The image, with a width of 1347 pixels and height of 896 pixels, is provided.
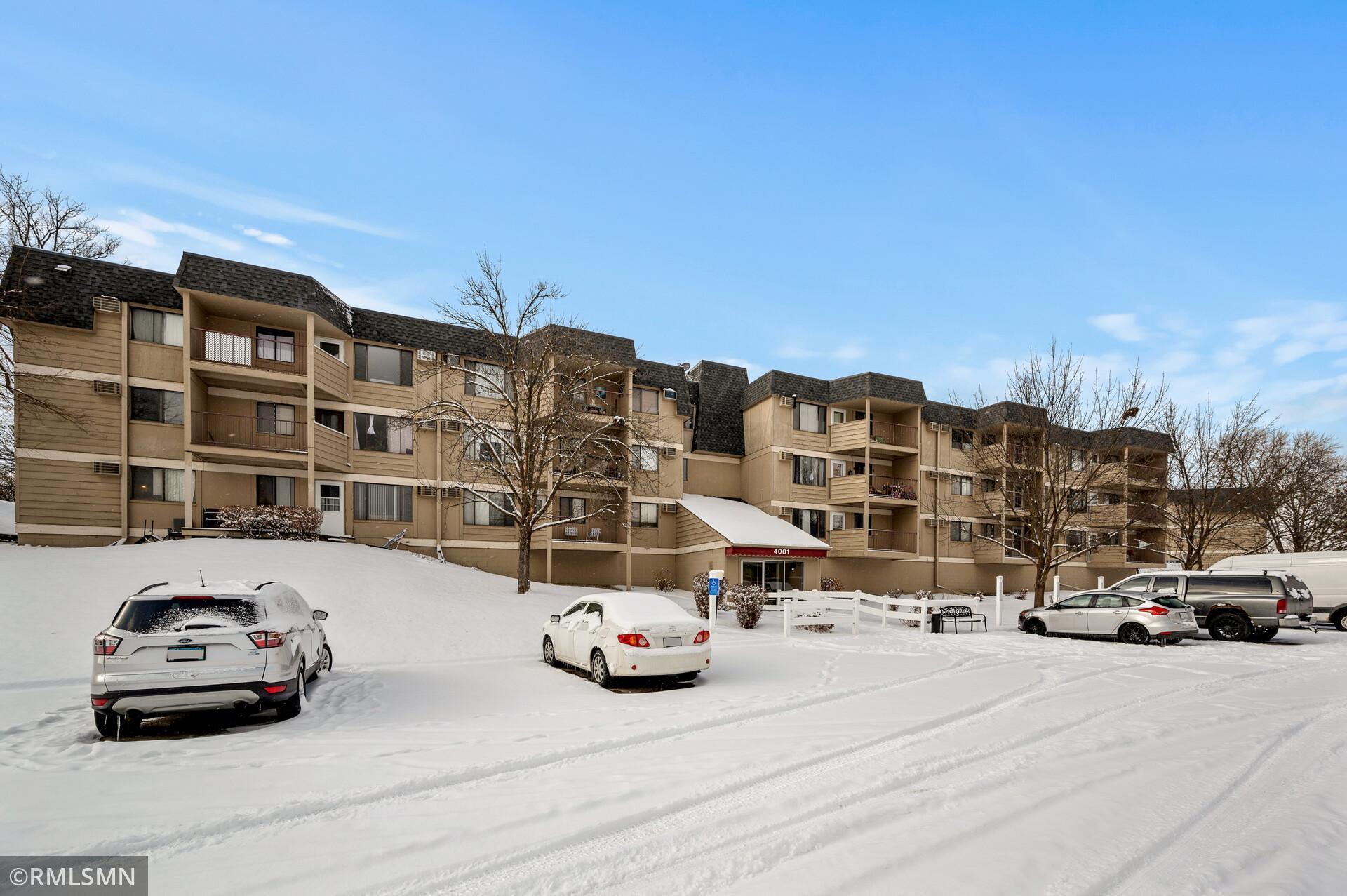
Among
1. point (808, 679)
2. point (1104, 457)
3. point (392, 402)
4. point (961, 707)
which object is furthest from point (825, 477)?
point (961, 707)

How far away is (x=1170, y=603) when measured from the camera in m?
18.0

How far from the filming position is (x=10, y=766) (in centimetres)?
694

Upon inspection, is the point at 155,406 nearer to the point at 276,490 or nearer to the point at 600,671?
the point at 276,490

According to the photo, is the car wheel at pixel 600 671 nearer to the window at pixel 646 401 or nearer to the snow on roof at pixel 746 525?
the snow on roof at pixel 746 525

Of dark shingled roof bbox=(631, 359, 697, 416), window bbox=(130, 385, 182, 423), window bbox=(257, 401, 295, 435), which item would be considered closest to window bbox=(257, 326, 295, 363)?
window bbox=(257, 401, 295, 435)

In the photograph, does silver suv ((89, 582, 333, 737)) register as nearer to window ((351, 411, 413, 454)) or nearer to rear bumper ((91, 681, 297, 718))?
rear bumper ((91, 681, 297, 718))

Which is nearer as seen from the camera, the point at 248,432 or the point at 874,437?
the point at 248,432

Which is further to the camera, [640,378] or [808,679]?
[640,378]

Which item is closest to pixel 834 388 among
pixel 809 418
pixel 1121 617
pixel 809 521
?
pixel 809 418

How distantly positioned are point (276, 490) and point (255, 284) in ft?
22.3

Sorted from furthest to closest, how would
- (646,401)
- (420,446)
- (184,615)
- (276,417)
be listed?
(646,401), (420,446), (276,417), (184,615)

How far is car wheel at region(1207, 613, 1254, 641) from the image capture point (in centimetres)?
1908

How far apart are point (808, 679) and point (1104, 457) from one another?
64.0 feet

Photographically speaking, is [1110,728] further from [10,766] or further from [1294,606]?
[1294,606]
